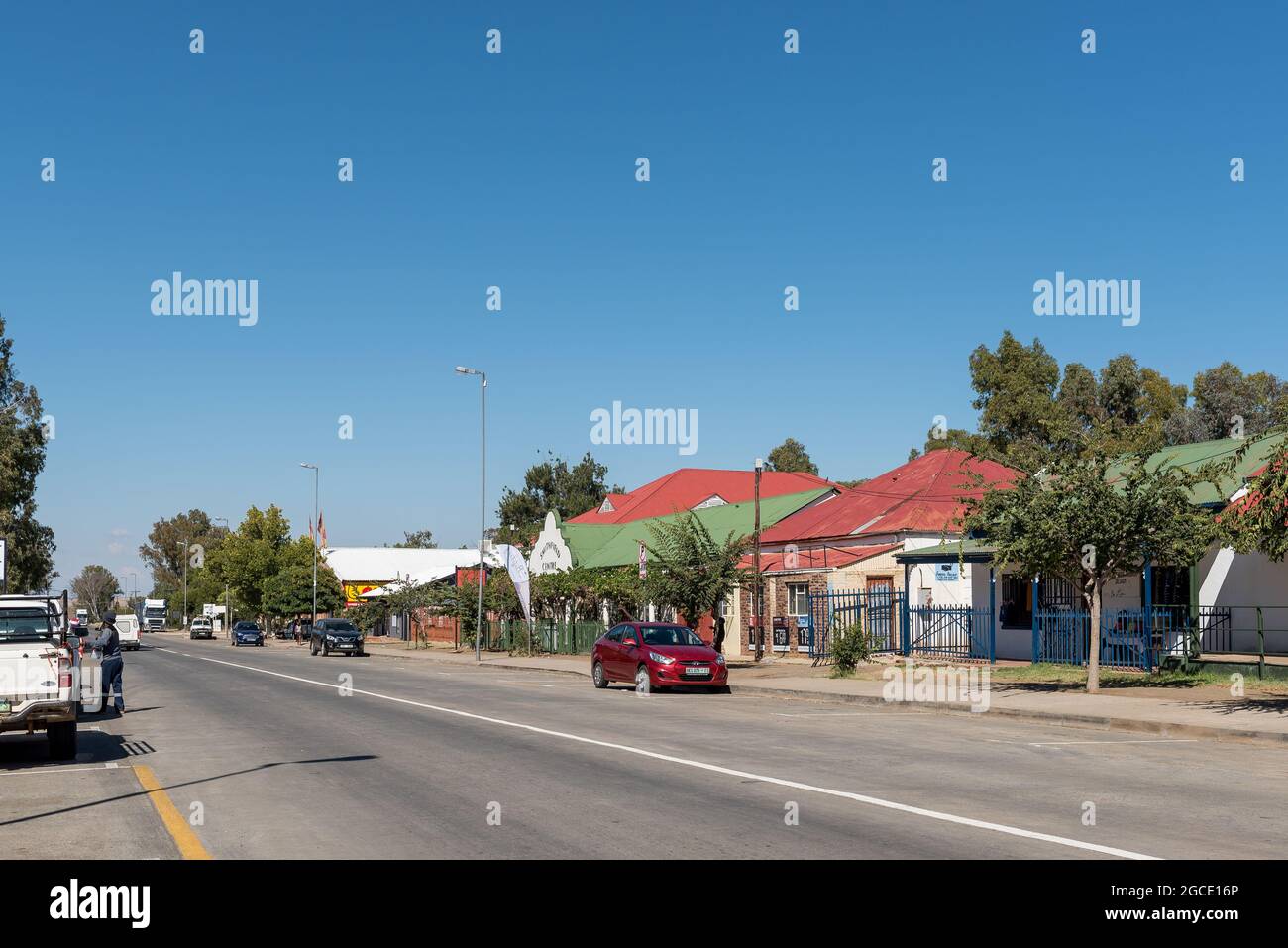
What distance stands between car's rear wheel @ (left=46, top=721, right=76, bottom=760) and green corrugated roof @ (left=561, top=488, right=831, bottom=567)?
90.6ft

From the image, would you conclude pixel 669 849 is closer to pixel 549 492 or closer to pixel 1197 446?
pixel 1197 446

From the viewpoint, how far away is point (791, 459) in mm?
116688

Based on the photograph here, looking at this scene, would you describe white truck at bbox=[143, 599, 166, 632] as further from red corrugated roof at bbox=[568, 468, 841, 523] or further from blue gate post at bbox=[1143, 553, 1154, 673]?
blue gate post at bbox=[1143, 553, 1154, 673]

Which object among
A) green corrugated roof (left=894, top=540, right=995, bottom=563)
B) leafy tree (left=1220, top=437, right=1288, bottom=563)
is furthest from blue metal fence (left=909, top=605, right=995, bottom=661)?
leafy tree (left=1220, top=437, right=1288, bottom=563)

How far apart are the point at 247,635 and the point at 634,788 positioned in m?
68.6

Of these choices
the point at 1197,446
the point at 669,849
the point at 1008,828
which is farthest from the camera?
the point at 1197,446

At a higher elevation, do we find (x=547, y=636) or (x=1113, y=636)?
(x=1113, y=636)

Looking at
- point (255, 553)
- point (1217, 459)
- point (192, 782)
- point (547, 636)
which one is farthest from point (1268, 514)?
point (255, 553)

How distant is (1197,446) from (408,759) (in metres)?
23.3

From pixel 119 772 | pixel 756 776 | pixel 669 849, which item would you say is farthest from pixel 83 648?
pixel 669 849

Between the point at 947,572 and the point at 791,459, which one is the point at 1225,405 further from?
the point at 791,459

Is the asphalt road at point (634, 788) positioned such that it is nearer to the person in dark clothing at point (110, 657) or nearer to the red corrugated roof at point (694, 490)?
the person in dark clothing at point (110, 657)

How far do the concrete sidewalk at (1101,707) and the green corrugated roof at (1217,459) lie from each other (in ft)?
16.9
